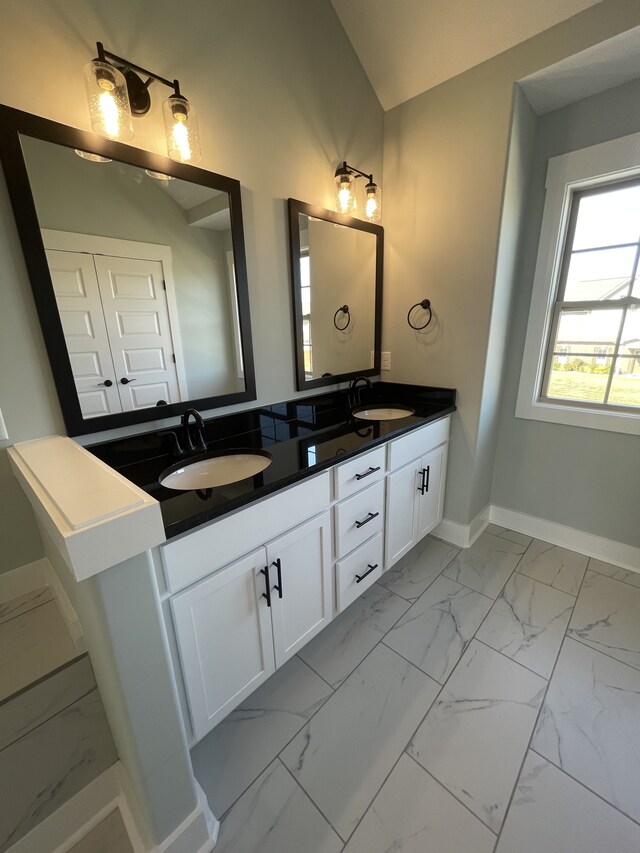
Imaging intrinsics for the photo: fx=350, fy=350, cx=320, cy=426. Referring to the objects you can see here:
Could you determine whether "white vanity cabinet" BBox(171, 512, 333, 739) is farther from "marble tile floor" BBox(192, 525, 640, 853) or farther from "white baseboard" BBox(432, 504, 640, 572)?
"white baseboard" BBox(432, 504, 640, 572)

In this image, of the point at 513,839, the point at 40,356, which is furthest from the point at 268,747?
the point at 40,356

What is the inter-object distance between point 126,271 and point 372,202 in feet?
4.57

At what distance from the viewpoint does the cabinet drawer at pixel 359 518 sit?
1412 mm

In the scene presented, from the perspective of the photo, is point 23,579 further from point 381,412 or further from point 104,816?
point 381,412

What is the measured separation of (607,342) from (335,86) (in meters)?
1.93

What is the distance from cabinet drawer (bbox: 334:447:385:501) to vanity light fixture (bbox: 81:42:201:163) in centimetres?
125

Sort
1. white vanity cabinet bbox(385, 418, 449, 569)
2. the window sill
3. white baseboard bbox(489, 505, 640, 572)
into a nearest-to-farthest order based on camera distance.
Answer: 1. white vanity cabinet bbox(385, 418, 449, 569)
2. the window sill
3. white baseboard bbox(489, 505, 640, 572)

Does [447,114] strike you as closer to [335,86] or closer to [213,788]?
[335,86]

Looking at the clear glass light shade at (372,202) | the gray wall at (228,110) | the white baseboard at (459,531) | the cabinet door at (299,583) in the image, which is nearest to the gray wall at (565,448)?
the white baseboard at (459,531)

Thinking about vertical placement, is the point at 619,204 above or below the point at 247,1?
below

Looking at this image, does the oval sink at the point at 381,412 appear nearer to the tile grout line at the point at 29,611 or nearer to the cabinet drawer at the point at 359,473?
the cabinet drawer at the point at 359,473

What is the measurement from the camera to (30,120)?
987 millimetres

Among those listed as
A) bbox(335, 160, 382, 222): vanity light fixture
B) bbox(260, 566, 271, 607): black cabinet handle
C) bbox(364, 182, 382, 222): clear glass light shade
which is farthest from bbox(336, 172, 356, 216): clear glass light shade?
bbox(260, 566, 271, 607): black cabinet handle

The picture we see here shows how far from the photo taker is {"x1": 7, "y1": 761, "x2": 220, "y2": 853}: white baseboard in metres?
0.91
